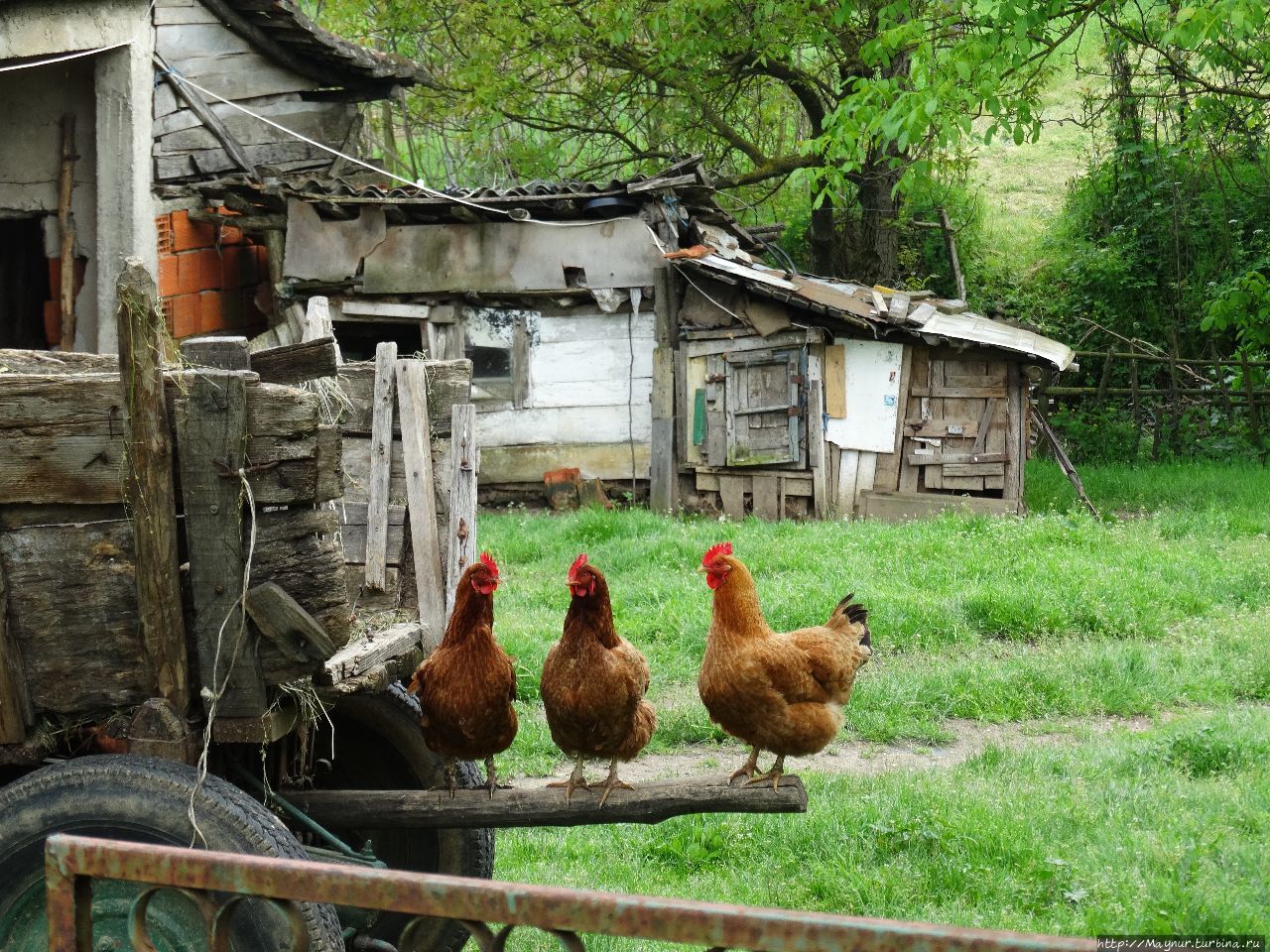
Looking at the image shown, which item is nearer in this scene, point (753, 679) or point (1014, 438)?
point (753, 679)

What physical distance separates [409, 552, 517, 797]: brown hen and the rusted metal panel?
11156mm

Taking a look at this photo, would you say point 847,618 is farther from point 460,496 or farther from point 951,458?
point 951,458

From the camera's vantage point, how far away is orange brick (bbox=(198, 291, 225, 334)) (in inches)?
538

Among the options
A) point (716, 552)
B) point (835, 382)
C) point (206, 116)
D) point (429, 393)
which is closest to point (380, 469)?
point (429, 393)

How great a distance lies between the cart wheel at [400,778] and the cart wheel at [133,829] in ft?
4.15

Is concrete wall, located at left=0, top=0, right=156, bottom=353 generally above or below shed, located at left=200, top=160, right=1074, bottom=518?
above

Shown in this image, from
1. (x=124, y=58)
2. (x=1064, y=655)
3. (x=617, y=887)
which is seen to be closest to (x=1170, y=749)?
(x=1064, y=655)

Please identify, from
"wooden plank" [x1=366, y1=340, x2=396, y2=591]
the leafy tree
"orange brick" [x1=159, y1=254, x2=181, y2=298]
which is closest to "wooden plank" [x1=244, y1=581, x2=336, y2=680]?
"wooden plank" [x1=366, y1=340, x2=396, y2=591]

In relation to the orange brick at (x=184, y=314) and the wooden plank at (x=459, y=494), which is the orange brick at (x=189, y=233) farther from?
the wooden plank at (x=459, y=494)

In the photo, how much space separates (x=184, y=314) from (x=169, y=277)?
0.51 m

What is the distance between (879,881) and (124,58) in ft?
29.2

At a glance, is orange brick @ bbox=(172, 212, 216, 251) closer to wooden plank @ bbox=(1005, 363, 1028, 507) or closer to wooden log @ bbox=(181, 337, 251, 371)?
wooden plank @ bbox=(1005, 363, 1028, 507)

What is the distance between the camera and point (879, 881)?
4.96 metres

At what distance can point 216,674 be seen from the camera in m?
3.05
